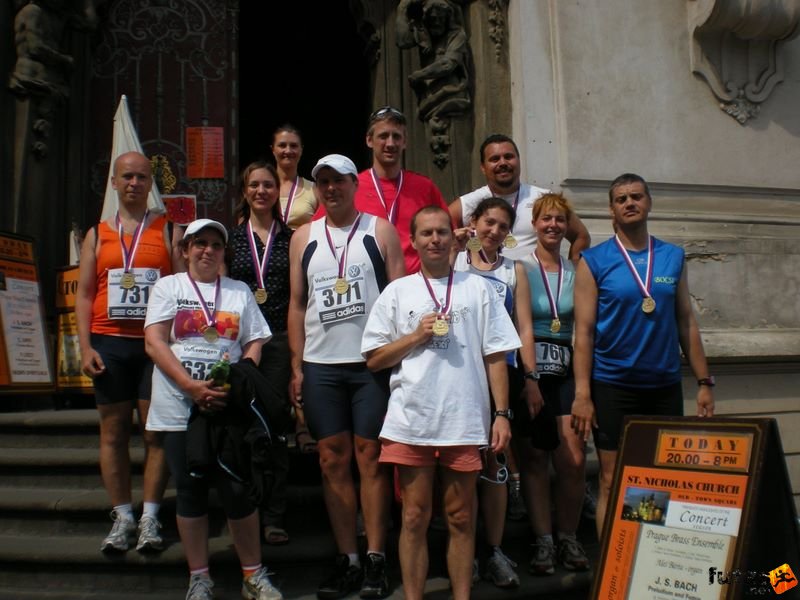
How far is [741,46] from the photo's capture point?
23.3 feet

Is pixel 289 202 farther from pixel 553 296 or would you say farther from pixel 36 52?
pixel 36 52

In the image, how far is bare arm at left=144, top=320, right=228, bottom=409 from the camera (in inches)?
153

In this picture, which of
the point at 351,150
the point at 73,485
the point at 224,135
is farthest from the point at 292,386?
the point at 351,150

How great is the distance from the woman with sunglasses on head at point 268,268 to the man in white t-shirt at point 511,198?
Answer: 109cm

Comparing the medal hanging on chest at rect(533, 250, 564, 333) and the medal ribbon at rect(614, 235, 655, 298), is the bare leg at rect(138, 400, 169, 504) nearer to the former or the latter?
the medal hanging on chest at rect(533, 250, 564, 333)

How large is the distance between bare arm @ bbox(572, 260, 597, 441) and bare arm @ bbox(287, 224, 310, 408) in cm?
136

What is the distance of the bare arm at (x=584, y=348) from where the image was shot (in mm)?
4176

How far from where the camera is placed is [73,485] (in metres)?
5.14

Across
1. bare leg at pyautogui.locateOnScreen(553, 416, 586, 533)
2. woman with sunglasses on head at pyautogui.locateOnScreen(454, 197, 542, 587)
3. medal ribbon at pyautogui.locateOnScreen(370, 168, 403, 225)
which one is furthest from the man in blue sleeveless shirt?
medal ribbon at pyautogui.locateOnScreen(370, 168, 403, 225)

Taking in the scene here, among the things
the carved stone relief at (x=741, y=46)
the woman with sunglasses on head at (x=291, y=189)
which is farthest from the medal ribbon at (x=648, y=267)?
the carved stone relief at (x=741, y=46)

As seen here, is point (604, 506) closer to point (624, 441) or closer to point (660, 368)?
point (624, 441)

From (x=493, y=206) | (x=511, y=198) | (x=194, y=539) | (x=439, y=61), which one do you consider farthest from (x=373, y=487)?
(x=439, y=61)

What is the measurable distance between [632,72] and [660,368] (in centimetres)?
347

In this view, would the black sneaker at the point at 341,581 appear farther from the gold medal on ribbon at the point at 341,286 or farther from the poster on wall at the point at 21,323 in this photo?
the poster on wall at the point at 21,323
